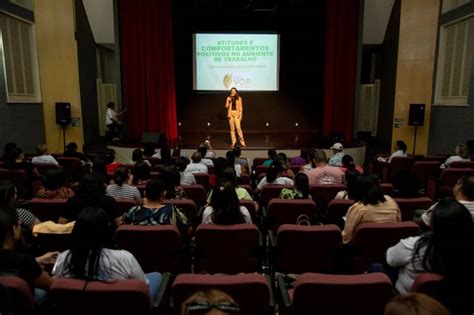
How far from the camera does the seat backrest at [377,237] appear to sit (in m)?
2.51

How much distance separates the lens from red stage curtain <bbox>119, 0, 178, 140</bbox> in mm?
10445

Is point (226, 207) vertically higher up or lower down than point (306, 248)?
higher up

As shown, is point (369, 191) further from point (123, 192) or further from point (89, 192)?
point (123, 192)

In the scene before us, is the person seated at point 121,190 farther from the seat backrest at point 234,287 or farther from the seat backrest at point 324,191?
the seat backrest at point 234,287

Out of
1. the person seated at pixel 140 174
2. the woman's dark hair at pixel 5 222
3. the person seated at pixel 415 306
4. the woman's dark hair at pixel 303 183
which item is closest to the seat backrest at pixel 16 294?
the woman's dark hair at pixel 5 222

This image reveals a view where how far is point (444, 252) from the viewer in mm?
1783

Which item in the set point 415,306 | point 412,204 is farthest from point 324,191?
point 415,306

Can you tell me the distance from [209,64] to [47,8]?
4383 millimetres

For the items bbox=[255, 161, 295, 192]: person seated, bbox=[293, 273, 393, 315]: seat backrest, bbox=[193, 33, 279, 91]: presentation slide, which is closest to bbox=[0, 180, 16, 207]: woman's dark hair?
bbox=[293, 273, 393, 315]: seat backrest

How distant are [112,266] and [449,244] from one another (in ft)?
5.32

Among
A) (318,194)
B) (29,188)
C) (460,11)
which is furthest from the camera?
(460,11)

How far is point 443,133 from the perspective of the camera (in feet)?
30.2

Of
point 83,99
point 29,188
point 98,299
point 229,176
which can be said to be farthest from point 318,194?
point 83,99

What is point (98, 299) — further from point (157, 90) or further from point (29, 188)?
point (157, 90)
